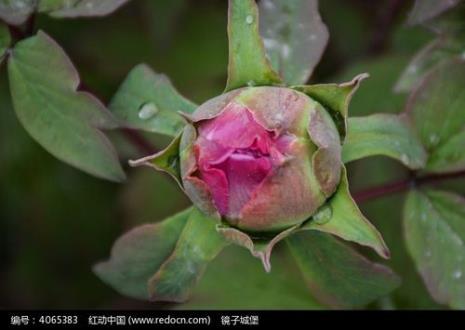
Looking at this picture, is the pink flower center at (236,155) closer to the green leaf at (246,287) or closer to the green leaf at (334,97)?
the green leaf at (334,97)

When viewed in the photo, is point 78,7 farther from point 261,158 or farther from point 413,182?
point 413,182

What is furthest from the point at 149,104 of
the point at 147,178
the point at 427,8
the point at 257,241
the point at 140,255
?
the point at 147,178

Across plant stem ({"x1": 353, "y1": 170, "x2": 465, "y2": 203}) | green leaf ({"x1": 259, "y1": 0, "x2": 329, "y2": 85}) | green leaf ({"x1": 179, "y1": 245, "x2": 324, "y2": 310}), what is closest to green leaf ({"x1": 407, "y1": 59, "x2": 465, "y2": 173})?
plant stem ({"x1": 353, "y1": 170, "x2": 465, "y2": 203})

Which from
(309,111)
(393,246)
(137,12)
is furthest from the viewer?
(137,12)

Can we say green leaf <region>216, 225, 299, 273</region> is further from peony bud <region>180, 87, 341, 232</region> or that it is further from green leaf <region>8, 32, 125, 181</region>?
green leaf <region>8, 32, 125, 181</region>

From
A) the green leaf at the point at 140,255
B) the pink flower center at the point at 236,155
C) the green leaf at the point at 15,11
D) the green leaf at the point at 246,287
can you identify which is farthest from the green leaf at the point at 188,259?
the green leaf at the point at 15,11

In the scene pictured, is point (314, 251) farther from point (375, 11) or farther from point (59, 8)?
point (375, 11)

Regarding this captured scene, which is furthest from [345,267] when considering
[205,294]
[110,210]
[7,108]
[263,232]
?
[7,108]

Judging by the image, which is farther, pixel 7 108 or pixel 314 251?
pixel 7 108
